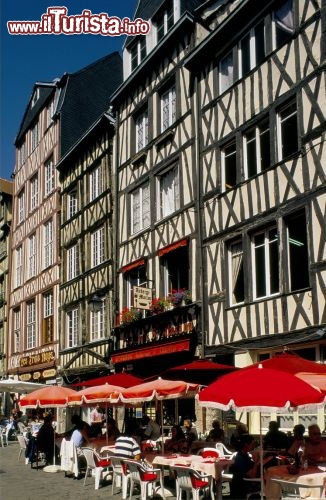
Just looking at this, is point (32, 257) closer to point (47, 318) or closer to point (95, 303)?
point (47, 318)

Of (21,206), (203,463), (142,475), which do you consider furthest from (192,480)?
(21,206)

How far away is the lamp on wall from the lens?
21.6m

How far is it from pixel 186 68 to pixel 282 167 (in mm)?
5293

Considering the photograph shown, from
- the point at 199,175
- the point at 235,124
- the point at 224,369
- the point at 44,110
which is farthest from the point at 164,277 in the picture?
the point at 44,110

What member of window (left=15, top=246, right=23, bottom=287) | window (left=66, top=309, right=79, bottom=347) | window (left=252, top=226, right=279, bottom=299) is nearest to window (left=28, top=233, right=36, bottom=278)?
window (left=15, top=246, right=23, bottom=287)

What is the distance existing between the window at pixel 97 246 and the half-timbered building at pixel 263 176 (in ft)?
22.7

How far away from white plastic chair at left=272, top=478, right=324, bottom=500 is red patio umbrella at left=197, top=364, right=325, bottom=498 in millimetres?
830

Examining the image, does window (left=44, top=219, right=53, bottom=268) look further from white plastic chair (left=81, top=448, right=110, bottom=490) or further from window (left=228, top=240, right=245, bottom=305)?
white plastic chair (left=81, top=448, right=110, bottom=490)

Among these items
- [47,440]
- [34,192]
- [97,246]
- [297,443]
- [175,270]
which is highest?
[34,192]

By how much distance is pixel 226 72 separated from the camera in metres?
15.8

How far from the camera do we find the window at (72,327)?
80.1ft

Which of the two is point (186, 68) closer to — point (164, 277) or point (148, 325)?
point (164, 277)

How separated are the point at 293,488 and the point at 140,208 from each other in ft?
43.3

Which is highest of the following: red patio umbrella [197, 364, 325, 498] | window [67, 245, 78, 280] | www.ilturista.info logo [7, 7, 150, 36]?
www.ilturista.info logo [7, 7, 150, 36]
